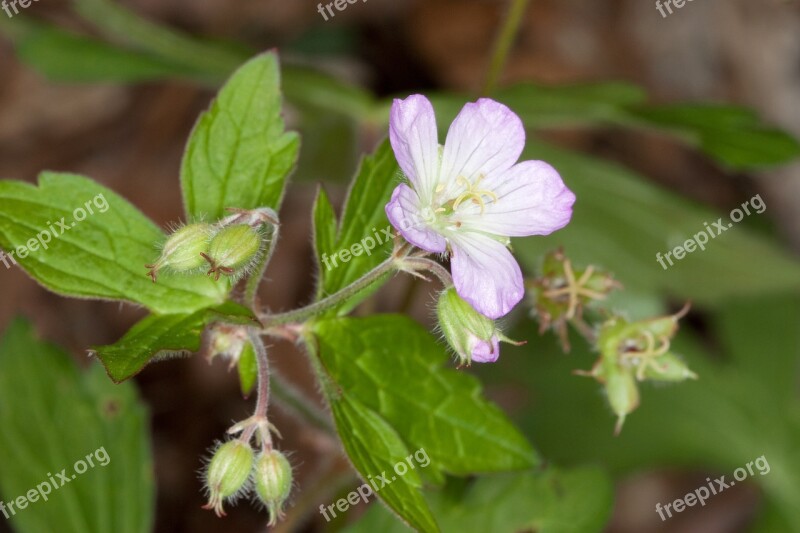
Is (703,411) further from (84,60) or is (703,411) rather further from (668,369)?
(84,60)

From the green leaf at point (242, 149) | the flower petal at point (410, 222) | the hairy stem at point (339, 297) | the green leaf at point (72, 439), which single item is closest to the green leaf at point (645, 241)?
the green leaf at point (242, 149)

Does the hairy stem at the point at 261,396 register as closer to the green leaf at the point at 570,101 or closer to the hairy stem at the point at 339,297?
the hairy stem at the point at 339,297

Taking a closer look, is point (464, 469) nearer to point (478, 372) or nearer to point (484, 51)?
point (478, 372)

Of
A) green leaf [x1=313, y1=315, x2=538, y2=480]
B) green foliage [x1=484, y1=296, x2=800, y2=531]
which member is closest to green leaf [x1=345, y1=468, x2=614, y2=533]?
green leaf [x1=313, y1=315, x2=538, y2=480]

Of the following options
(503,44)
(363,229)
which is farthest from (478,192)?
(503,44)

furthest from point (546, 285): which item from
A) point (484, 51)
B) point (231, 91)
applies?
point (484, 51)

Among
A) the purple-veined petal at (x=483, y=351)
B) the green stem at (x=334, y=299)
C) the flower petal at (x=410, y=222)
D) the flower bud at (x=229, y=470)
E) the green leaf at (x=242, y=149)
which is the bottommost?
the flower bud at (x=229, y=470)
